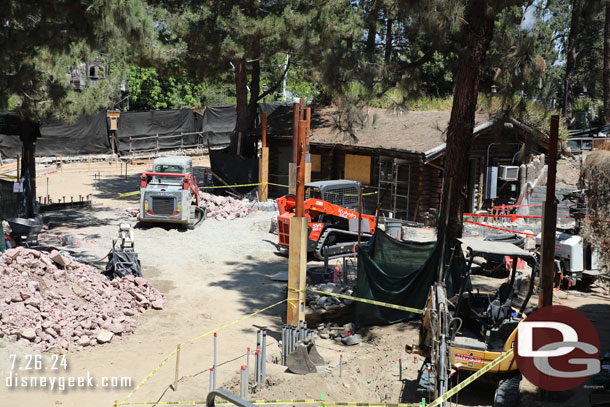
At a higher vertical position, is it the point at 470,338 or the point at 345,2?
the point at 345,2

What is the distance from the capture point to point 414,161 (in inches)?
916

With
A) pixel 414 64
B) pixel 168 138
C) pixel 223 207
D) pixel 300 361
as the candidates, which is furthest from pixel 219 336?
pixel 168 138

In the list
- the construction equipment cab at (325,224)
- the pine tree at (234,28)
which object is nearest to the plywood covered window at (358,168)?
the pine tree at (234,28)

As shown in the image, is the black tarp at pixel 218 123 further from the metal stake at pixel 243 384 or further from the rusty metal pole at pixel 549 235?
the rusty metal pole at pixel 549 235

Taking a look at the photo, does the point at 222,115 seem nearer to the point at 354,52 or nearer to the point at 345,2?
the point at 345,2

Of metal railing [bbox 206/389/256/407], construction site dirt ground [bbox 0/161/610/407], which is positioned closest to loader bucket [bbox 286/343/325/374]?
construction site dirt ground [bbox 0/161/610/407]

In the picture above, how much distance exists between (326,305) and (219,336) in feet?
7.58

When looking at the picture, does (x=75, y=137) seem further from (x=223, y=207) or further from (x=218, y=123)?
(x=223, y=207)

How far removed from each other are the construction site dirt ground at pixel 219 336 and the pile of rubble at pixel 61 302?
34 centimetres

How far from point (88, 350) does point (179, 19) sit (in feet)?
55.6

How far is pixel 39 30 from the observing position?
1578 centimetres

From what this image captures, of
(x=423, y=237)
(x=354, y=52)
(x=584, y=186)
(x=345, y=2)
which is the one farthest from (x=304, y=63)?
(x=584, y=186)

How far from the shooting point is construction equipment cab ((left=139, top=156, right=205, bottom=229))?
849 inches

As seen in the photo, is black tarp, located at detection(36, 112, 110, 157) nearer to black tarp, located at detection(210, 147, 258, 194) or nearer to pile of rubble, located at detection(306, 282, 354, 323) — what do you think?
black tarp, located at detection(210, 147, 258, 194)
